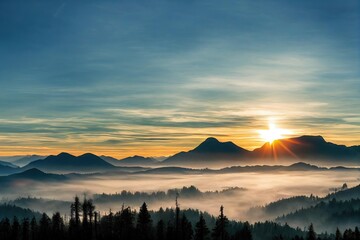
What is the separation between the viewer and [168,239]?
138500mm

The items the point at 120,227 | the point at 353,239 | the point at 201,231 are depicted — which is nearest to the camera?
the point at 201,231

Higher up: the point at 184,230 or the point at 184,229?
the point at 184,229

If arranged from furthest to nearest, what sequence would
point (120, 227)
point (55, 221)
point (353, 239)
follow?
point (353, 239)
point (55, 221)
point (120, 227)

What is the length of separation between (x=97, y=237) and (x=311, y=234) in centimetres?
7595

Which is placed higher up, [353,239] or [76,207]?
[76,207]

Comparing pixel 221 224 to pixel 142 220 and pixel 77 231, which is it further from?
pixel 77 231

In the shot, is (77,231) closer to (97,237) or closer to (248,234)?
(97,237)

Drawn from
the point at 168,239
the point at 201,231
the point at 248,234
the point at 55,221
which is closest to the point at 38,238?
the point at 55,221

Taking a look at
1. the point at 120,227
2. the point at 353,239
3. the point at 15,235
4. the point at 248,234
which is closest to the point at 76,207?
the point at 120,227

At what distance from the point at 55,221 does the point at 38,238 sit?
8300 mm

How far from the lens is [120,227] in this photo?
145750mm

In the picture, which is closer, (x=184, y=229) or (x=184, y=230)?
(x=184, y=230)

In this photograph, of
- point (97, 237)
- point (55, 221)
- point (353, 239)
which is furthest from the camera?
point (353, 239)

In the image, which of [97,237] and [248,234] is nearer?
[97,237]
